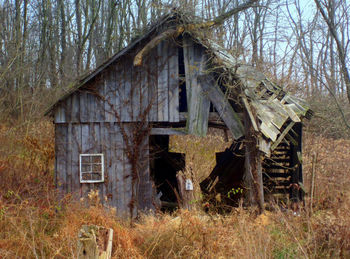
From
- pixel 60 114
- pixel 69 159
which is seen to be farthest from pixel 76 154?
pixel 60 114

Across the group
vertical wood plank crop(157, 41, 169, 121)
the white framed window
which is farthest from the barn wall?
vertical wood plank crop(157, 41, 169, 121)

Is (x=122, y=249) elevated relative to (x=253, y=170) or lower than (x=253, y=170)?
lower

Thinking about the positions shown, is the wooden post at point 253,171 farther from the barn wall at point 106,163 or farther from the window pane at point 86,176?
the window pane at point 86,176

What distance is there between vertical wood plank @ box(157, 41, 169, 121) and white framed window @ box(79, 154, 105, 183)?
2.08m

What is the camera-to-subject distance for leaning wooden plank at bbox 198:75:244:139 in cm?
825

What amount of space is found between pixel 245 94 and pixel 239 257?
400cm

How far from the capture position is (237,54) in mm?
8781

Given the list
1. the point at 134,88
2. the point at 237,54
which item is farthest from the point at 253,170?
the point at 134,88

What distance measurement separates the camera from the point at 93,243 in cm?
423

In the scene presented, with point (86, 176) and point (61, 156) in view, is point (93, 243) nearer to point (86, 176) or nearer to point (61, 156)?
point (86, 176)

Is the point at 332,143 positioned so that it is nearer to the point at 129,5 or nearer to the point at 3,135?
the point at 3,135

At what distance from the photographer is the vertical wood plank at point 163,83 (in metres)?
9.15

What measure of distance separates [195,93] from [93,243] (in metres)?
5.41

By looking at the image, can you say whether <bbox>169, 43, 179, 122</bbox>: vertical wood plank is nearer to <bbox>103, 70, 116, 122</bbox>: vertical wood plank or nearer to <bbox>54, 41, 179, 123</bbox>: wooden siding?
<bbox>54, 41, 179, 123</bbox>: wooden siding
